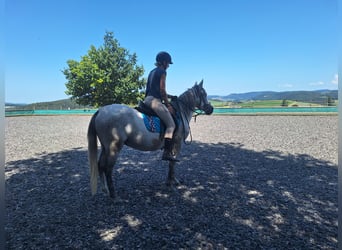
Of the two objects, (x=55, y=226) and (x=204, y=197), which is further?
(x=204, y=197)

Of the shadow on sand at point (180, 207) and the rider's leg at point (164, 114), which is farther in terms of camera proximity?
the rider's leg at point (164, 114)

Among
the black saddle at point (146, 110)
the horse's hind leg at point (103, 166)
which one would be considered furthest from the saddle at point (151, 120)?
the horse's hind leg at point (103, 166)

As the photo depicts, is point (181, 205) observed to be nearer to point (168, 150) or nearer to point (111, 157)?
point (168, 150)

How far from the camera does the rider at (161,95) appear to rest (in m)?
4.04

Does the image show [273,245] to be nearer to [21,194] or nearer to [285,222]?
[285,222]

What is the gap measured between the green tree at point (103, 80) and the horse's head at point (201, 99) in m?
24.8

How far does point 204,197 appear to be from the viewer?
162 inches

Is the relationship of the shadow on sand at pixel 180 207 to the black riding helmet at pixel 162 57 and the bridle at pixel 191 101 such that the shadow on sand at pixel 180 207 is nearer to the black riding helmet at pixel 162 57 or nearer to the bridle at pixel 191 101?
the bridle at pixel 191 101

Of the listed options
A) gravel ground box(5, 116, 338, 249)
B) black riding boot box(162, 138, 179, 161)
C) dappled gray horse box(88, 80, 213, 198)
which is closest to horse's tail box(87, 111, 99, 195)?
dappled gray horse box(88, 80, 213, 198)

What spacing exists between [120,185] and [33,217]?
1749 mm

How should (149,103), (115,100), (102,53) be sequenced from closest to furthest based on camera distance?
(149,103) < (115,100) < (102,53)

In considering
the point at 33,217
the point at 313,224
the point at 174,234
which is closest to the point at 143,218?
the point at 174,234

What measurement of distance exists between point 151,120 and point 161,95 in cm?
54

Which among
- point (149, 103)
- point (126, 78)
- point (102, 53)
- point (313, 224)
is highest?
point (102, 53)
